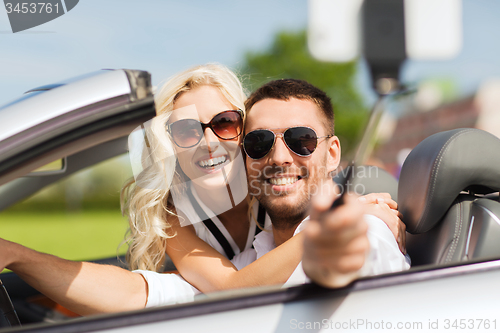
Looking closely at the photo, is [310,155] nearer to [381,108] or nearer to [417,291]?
[417,291]

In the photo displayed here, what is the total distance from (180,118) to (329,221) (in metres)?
1.29

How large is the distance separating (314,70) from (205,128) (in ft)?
93.6

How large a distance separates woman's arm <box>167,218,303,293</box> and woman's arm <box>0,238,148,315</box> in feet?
0.77

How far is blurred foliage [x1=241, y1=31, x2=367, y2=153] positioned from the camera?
28.8m

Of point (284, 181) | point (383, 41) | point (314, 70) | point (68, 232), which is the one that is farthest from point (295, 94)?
point (314, 70)

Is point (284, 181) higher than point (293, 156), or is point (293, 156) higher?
point (293, 156)

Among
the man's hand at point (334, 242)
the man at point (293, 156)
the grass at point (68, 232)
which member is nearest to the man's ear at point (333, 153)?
the man at point (293, 156)

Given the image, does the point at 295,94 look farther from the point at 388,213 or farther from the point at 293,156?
the point at 388,213

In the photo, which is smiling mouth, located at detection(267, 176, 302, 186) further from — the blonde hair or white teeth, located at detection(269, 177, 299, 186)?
the blonde hair

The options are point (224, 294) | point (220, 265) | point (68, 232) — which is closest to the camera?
point (224, 294)

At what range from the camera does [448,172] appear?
59.2 inches

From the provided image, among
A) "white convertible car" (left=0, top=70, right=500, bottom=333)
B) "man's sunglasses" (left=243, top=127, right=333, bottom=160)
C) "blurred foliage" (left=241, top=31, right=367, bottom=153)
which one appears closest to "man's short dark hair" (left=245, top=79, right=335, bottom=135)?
"man's sunglasses" (left=243, top=127, right=333, bottom=160)

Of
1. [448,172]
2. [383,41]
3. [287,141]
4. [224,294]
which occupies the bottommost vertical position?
[224,294]

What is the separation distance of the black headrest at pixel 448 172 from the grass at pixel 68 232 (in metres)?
10.2
